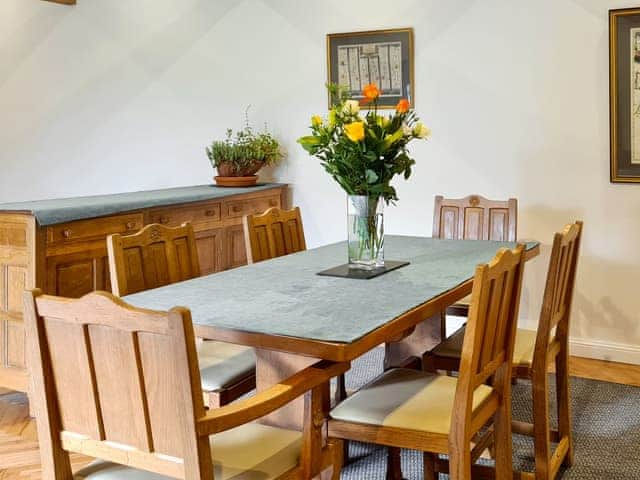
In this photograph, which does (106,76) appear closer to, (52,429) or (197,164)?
(197,164)

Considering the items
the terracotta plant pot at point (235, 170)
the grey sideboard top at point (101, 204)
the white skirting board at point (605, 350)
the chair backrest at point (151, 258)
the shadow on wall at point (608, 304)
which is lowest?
the white skirting board at point (605, 350)

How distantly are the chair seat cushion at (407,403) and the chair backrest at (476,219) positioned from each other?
1.57m

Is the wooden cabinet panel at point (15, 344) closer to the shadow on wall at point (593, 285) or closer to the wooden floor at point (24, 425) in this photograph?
the wooden floor at point (24, 425)

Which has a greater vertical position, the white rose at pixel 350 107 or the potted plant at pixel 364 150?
the white rose at pixel 350 107

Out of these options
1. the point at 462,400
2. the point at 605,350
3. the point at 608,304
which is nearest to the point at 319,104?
the point at 608,304

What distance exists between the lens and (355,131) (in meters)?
2.38

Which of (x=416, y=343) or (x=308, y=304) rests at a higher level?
(x=308, y=304)

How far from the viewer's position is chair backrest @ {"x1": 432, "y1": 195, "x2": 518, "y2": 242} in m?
3.69

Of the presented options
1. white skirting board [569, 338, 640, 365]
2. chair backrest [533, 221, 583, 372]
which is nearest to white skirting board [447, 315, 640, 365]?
white skirting board [569, 338, 640, 365]

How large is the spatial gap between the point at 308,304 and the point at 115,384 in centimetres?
72

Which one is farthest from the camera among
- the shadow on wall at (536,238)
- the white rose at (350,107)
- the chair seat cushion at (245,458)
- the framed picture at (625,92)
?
the shadow on wall at (536,238)

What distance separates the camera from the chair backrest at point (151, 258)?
247 centimetres

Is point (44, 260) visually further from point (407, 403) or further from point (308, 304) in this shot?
point (407, 403)

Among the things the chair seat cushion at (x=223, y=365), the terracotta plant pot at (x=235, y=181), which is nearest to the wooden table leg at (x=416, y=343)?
the chair seat cushion at (x=223, y=365)
